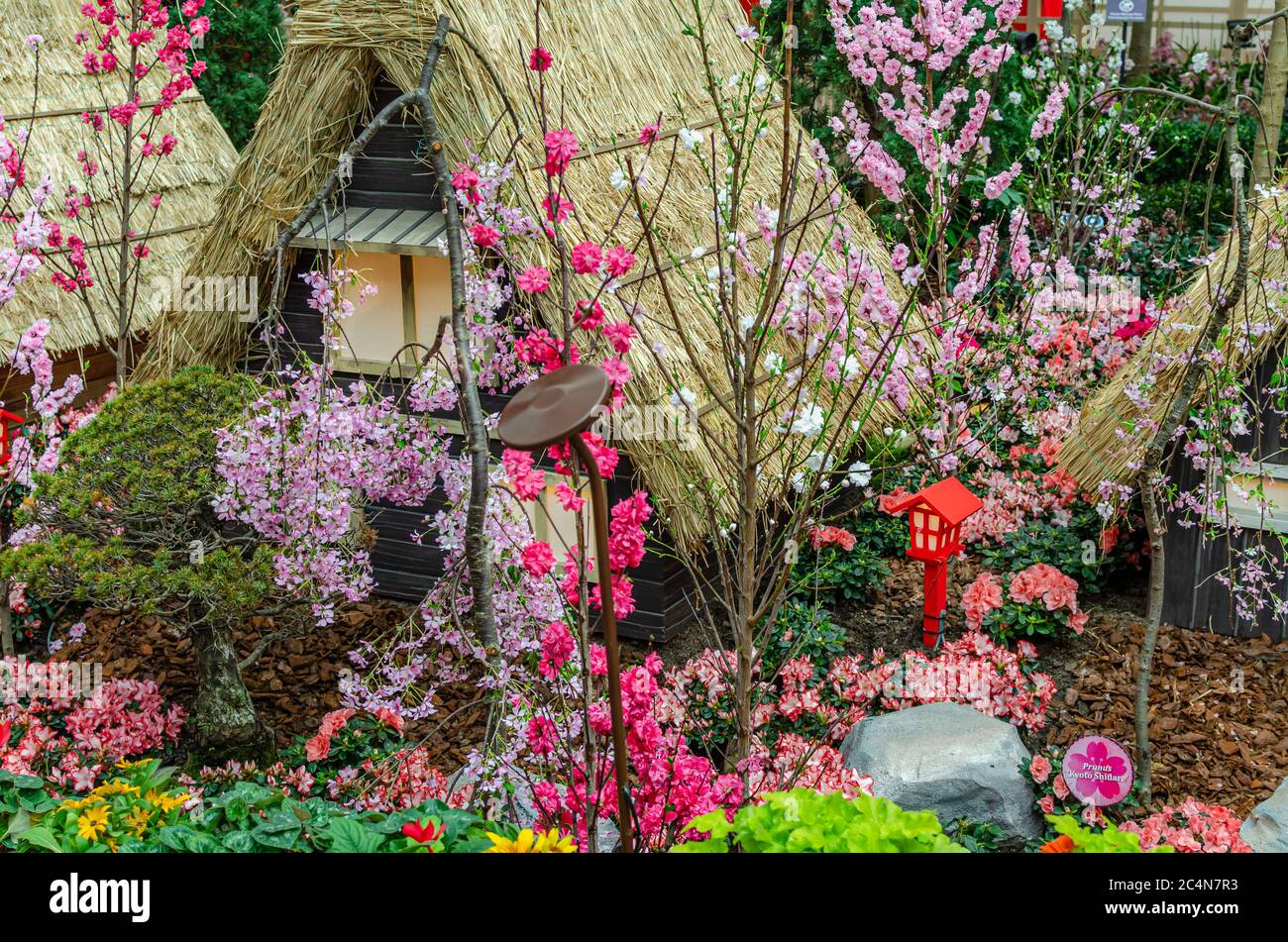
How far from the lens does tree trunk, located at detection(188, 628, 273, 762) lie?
579 centimetres

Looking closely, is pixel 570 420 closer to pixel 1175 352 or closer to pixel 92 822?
pixel 92 822

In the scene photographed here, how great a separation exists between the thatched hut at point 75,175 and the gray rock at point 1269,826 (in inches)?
286

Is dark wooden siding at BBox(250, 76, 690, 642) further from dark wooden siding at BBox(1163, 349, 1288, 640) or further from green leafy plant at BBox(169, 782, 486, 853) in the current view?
dark wooden siding at BBox(1163, 349, 1288, 640)

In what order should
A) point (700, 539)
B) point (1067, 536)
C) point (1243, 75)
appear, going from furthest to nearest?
point (1243, 75), point (1067, 536), point (700, 539)

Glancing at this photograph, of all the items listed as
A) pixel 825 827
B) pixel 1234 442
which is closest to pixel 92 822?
pixel 825 827

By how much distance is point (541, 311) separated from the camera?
5.69 meters

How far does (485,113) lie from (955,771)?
3617 mm

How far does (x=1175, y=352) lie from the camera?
610 centimetres

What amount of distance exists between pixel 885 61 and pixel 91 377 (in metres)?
6.24

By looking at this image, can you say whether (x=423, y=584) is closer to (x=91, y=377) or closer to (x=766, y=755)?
(x=766, y=755)

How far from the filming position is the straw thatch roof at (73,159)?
8.59 metres

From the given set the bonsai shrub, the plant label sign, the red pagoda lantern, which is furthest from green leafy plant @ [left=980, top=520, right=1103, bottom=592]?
the plant label sign

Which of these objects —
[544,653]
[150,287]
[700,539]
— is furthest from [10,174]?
[544,653]

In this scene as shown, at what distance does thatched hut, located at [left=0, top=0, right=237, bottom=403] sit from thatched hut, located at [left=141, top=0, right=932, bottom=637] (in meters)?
1.84
